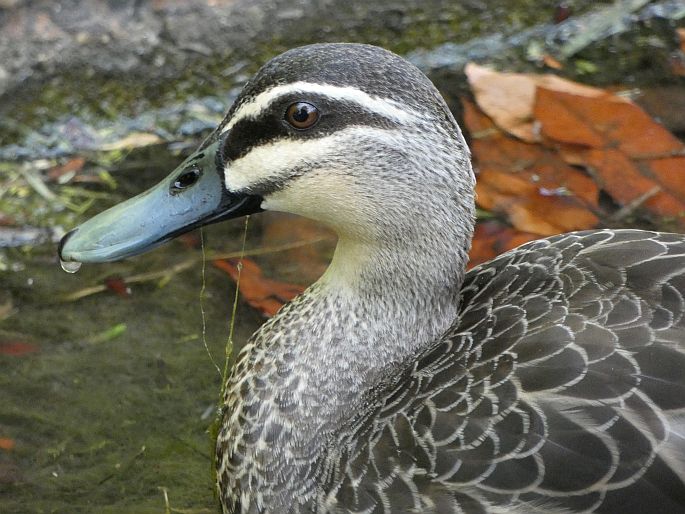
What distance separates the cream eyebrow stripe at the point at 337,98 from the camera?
2.72 meters

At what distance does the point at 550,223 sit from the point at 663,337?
5.74 feet

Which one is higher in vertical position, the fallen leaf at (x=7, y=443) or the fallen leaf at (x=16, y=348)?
the fallen leaf at (x=16, y=348)

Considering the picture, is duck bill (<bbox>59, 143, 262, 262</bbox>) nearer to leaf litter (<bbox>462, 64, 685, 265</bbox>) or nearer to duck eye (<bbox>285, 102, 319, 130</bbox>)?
duck eye (<bbox>285, 102, 319, 130</bbox>)

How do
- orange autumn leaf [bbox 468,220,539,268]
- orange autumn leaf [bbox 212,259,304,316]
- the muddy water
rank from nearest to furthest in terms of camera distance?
1. the muddy water
2. orange autumn leaf [bbox 212,259,304,316]
3. orange autumn leaf [bbox 468,220,539,268]

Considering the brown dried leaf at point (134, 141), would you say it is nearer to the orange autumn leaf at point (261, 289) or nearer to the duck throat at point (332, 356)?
the orange autumn leaf at point (261, 289)

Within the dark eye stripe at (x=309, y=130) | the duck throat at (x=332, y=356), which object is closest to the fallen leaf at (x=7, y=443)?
the duck throat at (x=332, y=356)

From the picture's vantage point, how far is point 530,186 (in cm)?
455

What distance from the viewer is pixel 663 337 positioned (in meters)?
2.63

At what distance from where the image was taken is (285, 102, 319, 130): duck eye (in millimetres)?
2741

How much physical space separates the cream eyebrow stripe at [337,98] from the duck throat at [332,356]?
A: 0.36 m

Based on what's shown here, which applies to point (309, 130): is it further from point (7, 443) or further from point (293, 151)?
point (7, 443)

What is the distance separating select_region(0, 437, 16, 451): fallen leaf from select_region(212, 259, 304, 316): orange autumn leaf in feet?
3.24

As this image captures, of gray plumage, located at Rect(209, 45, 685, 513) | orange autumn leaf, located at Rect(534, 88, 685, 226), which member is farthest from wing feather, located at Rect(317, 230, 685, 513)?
orange autumn leaf, located at Rect(534, 88, 685, 226)

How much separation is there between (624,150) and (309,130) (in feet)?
6.72
